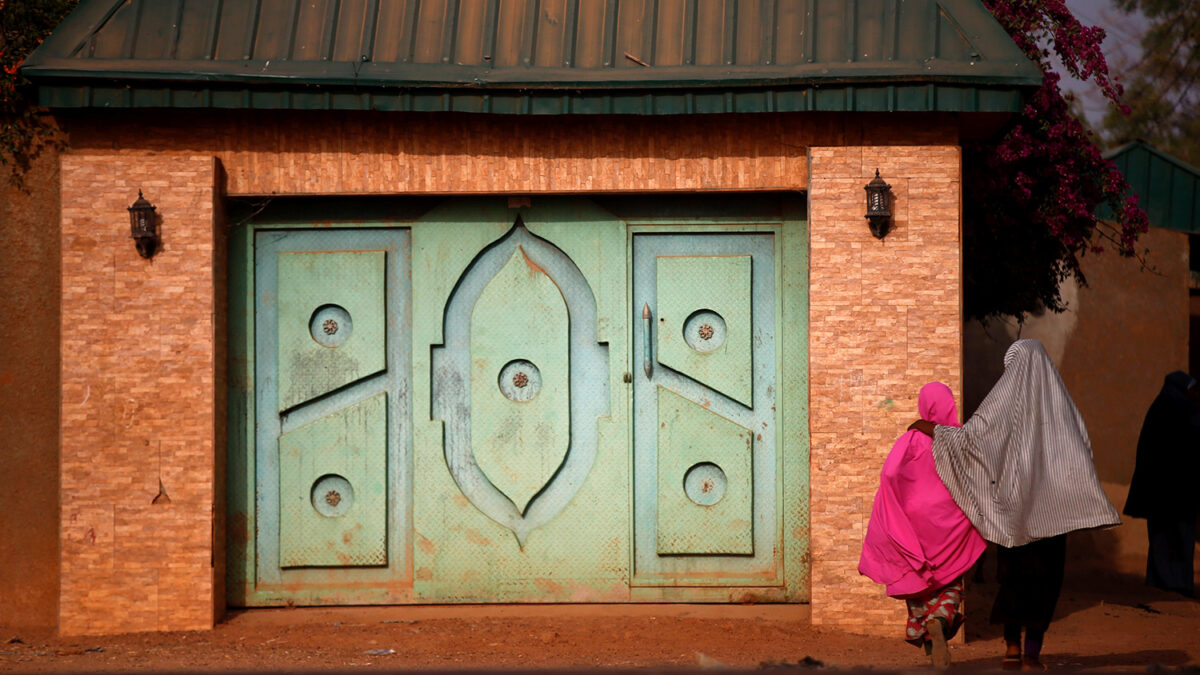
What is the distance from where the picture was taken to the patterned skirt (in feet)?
21.4

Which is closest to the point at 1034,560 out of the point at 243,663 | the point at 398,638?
the point at 398,638

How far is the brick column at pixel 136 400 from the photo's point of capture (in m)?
8.05

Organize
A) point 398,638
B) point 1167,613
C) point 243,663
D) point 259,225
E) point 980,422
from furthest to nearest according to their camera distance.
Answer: point 1167,613 < point 259,225 < point 398,638 < point 243,663 < point 980,422

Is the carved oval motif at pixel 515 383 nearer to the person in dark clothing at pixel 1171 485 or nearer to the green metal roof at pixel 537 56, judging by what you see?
the green metal roof at pixel 537 56

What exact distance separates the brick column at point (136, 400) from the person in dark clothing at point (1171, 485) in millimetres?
Answer: 7510

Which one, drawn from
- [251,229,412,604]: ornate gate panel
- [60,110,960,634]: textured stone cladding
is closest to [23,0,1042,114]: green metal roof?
[60,110,960,634]: textured stone cladding

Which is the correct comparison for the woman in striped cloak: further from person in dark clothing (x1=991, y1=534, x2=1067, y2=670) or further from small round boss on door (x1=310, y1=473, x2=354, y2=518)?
small round boss on door (x1=310, y1=473, x2=354, y2=518)

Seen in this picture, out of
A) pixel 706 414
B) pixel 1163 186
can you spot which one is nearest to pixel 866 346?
pixel 706 414

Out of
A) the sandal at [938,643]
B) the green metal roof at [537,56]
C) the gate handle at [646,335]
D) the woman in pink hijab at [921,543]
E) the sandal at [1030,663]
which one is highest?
the green metal roof at [537,56]

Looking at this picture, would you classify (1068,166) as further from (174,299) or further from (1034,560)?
(174,299)

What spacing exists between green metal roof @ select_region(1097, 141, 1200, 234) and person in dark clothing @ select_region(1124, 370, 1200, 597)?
456cm

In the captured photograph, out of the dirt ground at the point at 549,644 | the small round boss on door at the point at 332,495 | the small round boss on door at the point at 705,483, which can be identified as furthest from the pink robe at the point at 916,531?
the small round boss on door at the point at 332,495

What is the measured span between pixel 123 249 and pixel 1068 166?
24.1 ft

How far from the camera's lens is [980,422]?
666 cm
